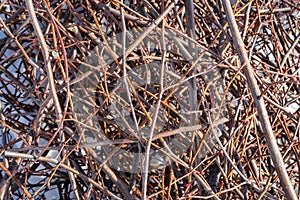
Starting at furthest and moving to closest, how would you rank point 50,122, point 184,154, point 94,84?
1. point 50,122
2. point 184,154
3. point 94,84

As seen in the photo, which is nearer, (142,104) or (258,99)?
(258,99)

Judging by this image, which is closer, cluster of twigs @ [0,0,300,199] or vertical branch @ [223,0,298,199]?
vertical branch @ [223,0,298,199]

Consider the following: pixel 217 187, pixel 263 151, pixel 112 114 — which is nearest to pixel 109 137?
pixel 112 114

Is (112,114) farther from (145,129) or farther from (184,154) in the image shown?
(184,154)

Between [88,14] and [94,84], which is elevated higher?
[88,14]

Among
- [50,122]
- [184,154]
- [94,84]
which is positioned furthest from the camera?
[50,122]

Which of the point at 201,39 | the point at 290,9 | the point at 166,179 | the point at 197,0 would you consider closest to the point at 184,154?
the point at 166,179

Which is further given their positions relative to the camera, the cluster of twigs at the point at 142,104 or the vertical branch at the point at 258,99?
the cluster of twigs at the point at 142,104

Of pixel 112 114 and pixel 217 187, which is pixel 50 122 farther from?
pixel 217 187

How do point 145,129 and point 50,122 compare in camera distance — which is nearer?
point 145,129

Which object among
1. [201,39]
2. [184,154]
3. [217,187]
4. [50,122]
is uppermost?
[201,39]
